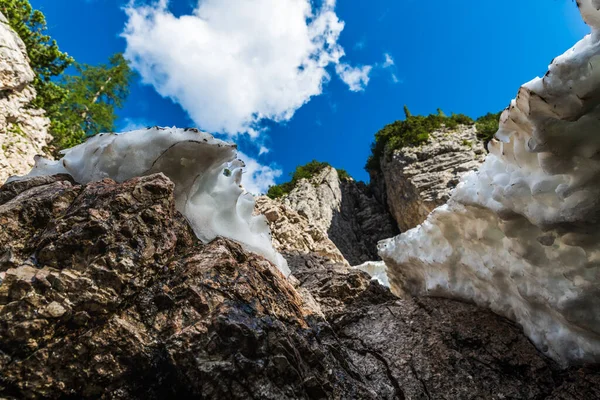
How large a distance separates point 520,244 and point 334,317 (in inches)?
114

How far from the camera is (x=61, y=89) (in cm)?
1602

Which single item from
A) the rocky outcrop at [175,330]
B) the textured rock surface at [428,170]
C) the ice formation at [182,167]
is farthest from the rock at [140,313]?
the textured rock surface at [428,170]

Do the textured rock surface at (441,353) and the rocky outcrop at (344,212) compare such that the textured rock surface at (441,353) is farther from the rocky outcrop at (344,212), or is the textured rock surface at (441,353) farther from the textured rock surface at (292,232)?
the rocky outcrop at (344,212)

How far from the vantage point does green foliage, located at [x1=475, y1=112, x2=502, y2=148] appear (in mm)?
25175

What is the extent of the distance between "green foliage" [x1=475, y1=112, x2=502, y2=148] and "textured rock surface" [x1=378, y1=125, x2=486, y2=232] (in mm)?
420

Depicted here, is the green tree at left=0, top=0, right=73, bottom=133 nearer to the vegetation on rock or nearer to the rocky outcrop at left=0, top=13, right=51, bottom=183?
the rocky outcrop at left=0, top=13, right=51, bottom=183

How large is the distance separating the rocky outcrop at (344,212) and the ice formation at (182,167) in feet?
56.6

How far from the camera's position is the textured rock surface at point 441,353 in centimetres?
405

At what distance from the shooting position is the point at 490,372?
14.4ft

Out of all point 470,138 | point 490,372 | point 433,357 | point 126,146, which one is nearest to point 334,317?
point 433,357

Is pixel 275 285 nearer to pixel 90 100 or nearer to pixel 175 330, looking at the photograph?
pixel 175 330

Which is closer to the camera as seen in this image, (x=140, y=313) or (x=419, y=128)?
(x=140, y=313)

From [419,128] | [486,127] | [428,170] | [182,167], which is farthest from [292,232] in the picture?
[486,127]

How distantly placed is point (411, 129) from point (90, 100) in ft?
75.0
